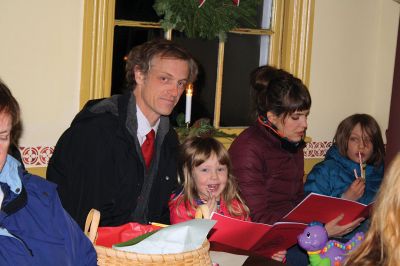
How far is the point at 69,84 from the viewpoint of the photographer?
321cm

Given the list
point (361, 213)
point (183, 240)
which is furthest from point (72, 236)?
point (361, 213)

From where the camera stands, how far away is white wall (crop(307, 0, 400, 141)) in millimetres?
4141

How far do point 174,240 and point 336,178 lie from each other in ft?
6.10

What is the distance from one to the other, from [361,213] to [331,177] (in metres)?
0.53

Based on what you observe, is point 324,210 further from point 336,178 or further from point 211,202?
point 336,178

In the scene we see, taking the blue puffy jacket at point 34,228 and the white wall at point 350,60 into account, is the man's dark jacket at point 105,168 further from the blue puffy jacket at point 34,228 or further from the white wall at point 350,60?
the white wall at point 350,60

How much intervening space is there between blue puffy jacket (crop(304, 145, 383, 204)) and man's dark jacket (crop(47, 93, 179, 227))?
3.79ft

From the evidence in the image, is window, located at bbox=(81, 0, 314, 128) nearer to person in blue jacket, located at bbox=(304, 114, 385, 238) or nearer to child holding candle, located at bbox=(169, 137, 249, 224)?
person in blue jacket, located at bbox=(304, 114, 385, 238)

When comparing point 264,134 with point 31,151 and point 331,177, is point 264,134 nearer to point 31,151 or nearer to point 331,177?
point 331,177

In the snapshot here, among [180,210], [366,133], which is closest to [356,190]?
[366,133]

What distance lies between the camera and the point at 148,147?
9.01 feet

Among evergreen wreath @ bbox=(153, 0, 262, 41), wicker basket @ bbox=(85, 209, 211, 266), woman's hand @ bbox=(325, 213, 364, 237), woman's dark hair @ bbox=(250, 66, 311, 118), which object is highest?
evergreen wreath @ bbox=(153, 0, 262, 41)

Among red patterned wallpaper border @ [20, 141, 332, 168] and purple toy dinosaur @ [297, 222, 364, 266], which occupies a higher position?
red patterned wallpaper border @ [20, 141, 332, 168]

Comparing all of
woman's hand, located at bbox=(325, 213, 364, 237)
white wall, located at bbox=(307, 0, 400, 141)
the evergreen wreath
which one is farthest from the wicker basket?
white wall, located at bbox=(307, 0, 400, 141)
